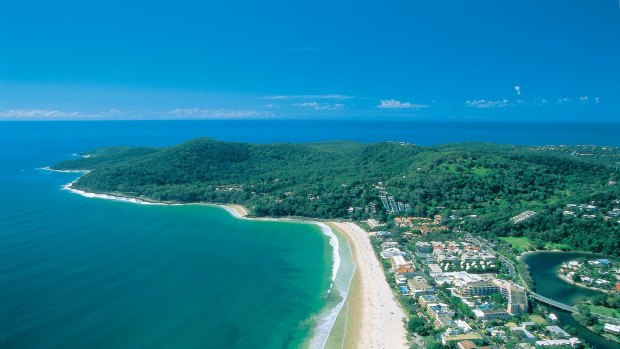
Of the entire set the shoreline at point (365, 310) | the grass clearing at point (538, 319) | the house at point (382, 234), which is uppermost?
the house at point (382, 234)

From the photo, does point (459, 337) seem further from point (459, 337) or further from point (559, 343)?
point (559, 343)

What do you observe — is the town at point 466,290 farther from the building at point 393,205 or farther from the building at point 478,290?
the building at point 393,205

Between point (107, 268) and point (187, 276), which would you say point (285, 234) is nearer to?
point (187, 276)

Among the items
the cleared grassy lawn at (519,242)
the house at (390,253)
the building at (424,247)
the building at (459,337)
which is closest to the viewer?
the building at (459,337)

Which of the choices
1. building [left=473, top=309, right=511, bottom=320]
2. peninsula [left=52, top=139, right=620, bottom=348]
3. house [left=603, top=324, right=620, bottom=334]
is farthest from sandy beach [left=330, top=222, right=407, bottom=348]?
house [left=603, top=324, right=620, bottom=334]

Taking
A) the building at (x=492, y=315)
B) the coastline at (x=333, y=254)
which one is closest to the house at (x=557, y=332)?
the building at (x=492, y=315)

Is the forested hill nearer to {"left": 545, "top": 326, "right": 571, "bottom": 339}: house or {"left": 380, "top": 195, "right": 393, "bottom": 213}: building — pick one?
{"left": 380, "top": 195, "right": 393, "bottom": 213}: building
